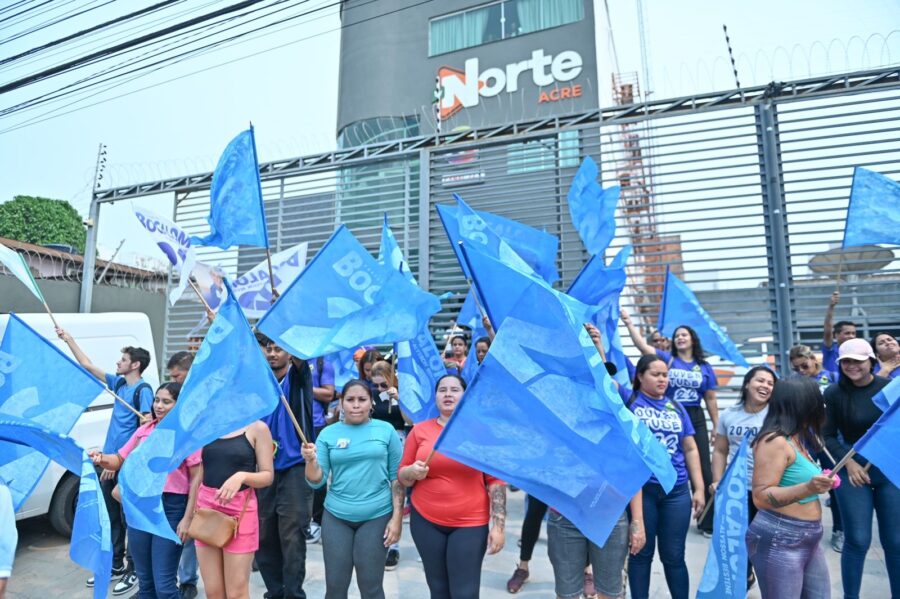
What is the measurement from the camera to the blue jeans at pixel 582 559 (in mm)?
3154

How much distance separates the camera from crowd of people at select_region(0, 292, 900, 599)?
2959 millimetres

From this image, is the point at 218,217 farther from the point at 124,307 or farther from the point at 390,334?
the point at 124,307

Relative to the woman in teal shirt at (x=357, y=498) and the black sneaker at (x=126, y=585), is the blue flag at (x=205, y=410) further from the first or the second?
the black sneaker at (x=126, y=585)

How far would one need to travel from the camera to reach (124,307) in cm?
1579

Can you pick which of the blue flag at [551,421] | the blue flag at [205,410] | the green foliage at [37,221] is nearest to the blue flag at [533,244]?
the blue flag at [551,421]

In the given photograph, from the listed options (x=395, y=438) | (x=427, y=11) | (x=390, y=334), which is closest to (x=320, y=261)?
(x=390, y=334)

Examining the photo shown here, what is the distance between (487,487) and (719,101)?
7.12 meters

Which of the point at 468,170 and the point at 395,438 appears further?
the point at 468,170

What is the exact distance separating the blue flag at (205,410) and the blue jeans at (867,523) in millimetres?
3557

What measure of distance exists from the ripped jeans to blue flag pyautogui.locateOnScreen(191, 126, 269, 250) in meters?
4.11

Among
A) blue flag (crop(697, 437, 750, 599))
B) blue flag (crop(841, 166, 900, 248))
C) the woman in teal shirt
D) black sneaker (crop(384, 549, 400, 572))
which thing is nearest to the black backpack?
the woman in teal shirt

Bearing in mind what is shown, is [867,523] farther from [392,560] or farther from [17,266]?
[17,266]

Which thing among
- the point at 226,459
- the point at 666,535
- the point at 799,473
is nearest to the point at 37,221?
the point at 226,459

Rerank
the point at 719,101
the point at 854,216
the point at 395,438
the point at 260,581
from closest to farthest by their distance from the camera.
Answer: the point at 395,438, the point at 260,581, the point at 854,216, the point at 719,101
